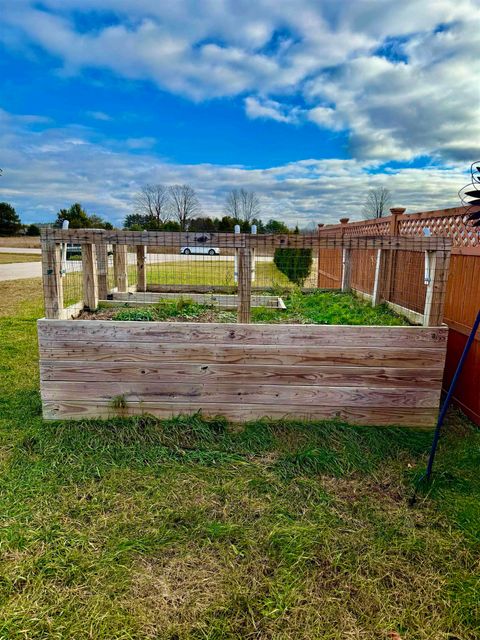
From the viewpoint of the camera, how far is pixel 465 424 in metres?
3.15

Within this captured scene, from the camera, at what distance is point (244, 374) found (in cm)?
292

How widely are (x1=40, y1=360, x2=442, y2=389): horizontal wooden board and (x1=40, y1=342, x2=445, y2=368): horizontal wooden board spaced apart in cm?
4

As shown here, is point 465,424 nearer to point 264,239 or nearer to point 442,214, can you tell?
point 442,214

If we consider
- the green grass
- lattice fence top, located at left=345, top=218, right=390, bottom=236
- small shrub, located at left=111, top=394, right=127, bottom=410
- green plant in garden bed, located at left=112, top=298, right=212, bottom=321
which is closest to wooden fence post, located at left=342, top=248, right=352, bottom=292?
lattice fence top, located at left=345, top=218, right=390, bottom=236

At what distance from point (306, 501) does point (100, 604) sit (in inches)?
42.9

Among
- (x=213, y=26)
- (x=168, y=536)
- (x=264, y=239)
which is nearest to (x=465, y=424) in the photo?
(x=264, y=239)

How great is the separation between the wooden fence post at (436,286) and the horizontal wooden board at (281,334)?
0.10 m

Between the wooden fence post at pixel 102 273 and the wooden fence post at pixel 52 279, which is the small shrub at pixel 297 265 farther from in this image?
the wooden fence post at pixel 52 279

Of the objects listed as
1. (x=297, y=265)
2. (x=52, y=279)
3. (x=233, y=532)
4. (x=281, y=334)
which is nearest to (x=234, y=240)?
(x=281, y=334)

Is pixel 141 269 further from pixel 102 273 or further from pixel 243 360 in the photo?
pixel 243 360

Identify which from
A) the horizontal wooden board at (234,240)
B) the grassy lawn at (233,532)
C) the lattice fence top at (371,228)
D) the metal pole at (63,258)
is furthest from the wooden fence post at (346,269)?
the metal pole at (63,258)

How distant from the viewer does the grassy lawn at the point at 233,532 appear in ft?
4.91

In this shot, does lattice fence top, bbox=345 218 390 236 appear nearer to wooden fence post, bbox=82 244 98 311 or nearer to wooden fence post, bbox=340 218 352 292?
wooden fence post, bbox=340 218 352 292

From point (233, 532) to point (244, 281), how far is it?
1.60 meters
